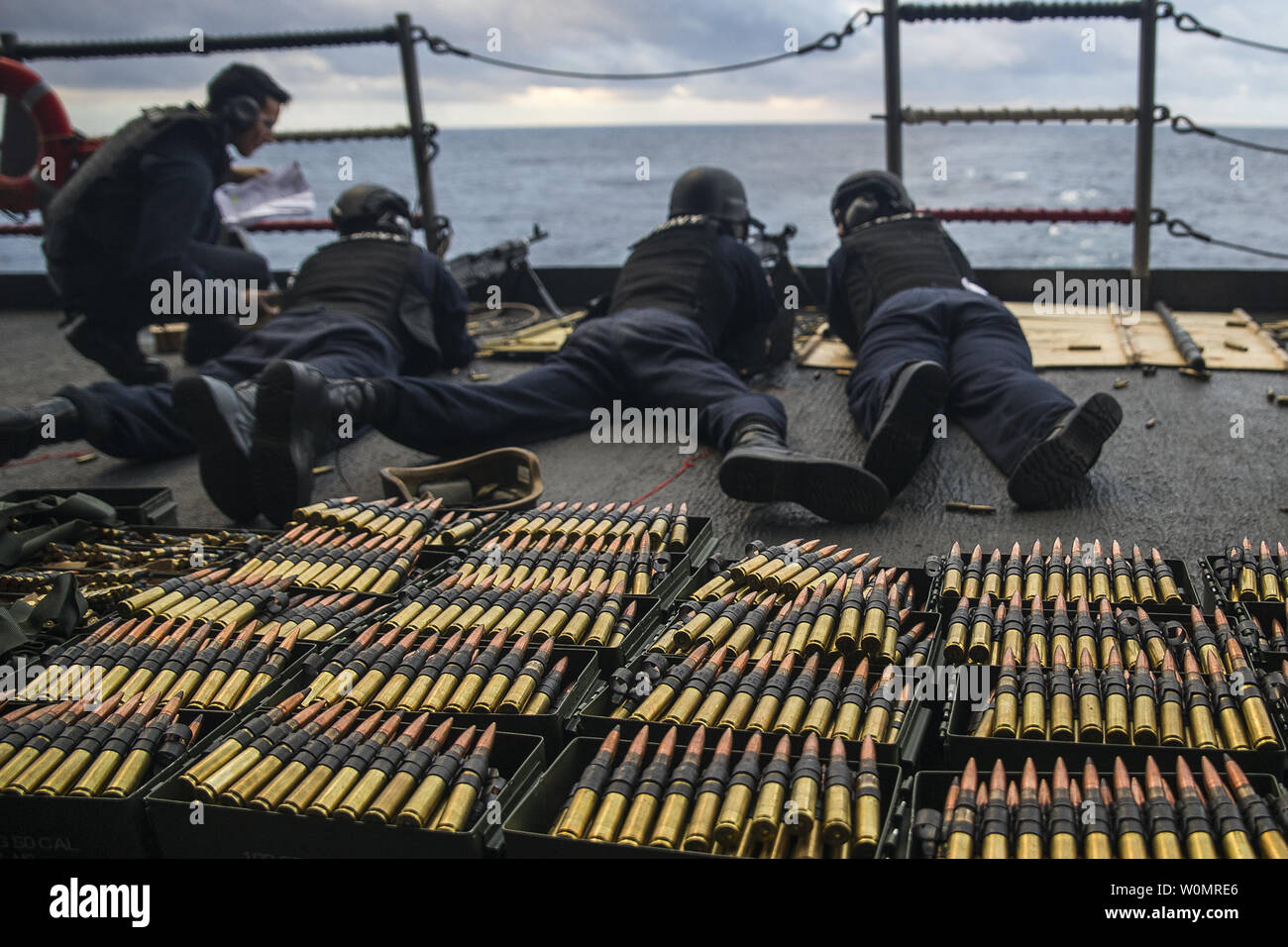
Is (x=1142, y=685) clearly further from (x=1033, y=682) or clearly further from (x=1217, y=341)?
(x=1217, y=341)

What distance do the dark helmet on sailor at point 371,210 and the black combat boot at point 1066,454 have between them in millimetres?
4567

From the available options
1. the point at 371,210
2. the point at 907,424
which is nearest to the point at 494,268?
the point at 371,210

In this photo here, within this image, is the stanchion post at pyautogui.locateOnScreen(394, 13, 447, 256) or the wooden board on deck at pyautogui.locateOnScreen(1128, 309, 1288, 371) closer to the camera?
the wooden board on deck at pyautogui.locateOnScreen(1128, 309, 1288, 371)

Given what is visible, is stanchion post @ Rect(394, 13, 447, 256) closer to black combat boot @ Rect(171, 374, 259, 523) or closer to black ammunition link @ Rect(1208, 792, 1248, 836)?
black combat boot @ Rect(171, 374, 259, 523)

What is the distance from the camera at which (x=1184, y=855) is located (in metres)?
1.97

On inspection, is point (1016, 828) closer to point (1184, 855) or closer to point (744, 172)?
point (1184, 855)

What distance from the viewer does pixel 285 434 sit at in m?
Result: 4.41

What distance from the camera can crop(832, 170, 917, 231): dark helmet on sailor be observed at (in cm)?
677

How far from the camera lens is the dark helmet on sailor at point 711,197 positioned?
655 centimetres

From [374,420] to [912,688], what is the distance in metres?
3.21

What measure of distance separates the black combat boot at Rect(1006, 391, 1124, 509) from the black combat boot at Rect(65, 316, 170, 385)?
583 centimetres

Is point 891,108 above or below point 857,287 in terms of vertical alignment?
above

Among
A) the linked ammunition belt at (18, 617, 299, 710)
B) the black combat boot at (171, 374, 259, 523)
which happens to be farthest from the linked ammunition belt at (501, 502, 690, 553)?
the black combat boot at (171, 374, 259, 523)

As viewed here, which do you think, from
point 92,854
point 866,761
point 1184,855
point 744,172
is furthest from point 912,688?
point 744,172
